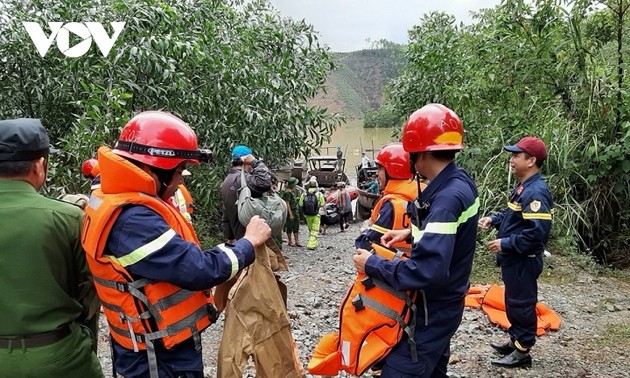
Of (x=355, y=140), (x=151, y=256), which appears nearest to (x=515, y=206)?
(x=151, y=256)

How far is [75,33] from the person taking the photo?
743 cm

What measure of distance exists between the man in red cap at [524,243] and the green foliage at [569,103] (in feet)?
13.7

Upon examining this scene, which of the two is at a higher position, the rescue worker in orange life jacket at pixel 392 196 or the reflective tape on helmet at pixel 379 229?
the rescue worker in orange life jacket at pixel 392 196

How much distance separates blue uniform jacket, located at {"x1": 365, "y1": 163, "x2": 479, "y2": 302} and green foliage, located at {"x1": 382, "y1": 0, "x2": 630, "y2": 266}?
622 centimetres

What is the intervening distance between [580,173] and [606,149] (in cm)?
60

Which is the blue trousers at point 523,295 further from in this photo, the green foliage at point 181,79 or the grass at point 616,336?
the green foliage at point 181,79

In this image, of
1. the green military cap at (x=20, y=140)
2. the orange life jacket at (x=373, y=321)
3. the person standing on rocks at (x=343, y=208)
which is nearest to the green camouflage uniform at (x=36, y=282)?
the green military cap at (x=20, y=140)

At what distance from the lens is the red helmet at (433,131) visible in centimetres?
243

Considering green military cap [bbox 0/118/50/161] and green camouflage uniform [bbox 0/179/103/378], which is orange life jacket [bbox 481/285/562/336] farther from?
green military cap [bbox 0/118/50/161]

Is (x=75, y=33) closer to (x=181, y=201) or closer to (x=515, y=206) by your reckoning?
(x=181, y=201)

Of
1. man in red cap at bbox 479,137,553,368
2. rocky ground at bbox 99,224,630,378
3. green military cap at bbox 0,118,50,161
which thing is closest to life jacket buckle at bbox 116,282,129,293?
green military cap at bbox 0,118,50,161

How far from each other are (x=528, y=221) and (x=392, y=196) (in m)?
1.44

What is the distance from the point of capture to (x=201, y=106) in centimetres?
850

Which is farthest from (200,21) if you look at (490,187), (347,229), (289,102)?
(347,229)
